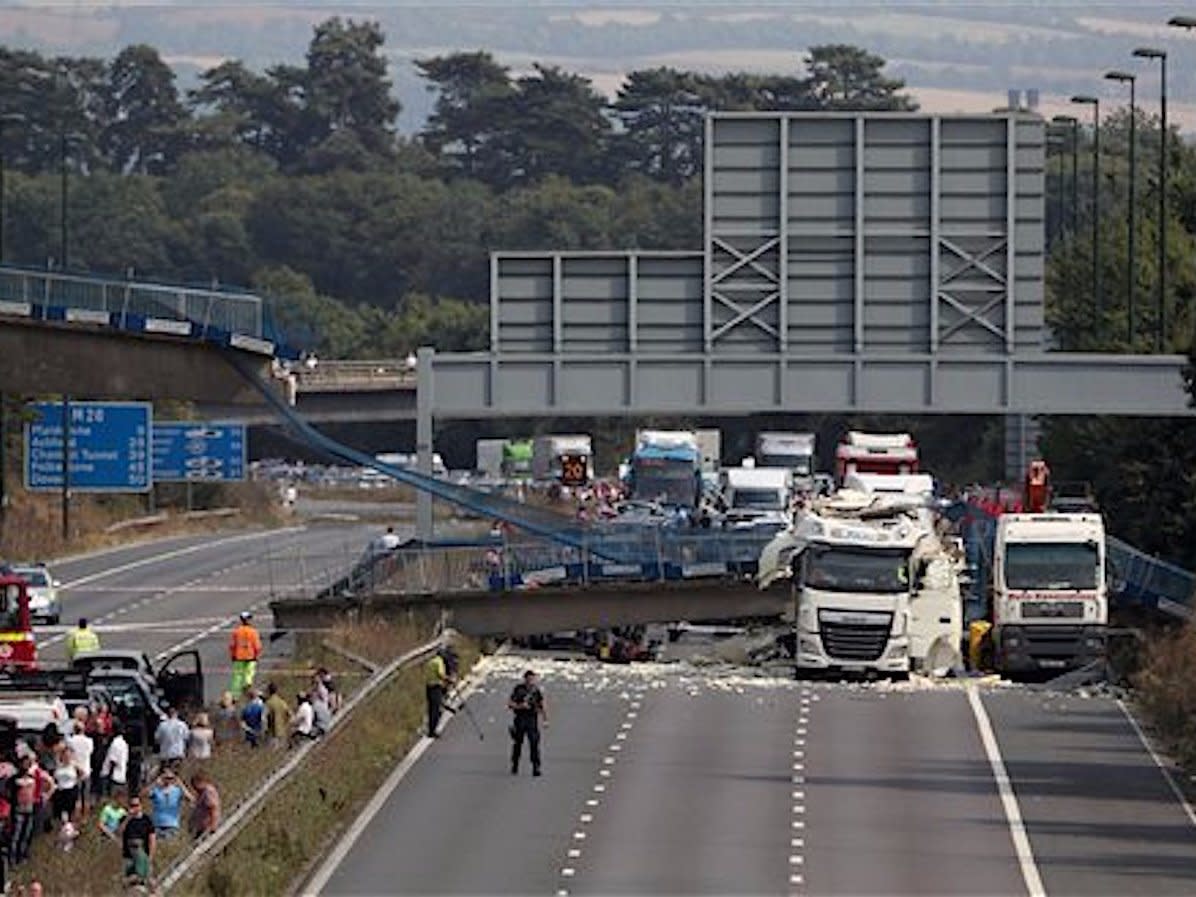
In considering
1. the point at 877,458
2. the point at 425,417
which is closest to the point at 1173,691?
the point at 425,417

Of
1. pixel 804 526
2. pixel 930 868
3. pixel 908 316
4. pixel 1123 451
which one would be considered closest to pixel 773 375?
pixel 908 316

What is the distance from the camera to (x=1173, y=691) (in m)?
63.3

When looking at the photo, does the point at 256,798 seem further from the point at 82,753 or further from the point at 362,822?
the point at 362,822

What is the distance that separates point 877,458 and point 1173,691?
32.5m

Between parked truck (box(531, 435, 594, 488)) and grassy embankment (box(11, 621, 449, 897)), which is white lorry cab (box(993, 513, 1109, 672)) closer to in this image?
grassy embankment (box(11, 621, 449, 897))

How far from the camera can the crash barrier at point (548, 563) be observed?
79.9 meters

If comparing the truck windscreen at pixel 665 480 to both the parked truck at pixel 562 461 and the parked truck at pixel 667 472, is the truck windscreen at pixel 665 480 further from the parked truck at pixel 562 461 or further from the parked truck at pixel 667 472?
the parked truck at pixel 562 461

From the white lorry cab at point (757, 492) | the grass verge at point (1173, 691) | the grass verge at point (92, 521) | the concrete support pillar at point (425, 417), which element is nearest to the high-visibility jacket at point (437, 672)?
the grass verge at point (1173, 691)

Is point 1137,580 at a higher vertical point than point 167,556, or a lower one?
higher

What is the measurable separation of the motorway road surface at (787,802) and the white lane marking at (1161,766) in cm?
13

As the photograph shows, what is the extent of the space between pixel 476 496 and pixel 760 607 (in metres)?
9.83

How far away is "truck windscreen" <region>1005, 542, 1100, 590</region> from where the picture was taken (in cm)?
7262

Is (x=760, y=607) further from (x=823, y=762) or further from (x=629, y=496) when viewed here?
(x=629, y=496)

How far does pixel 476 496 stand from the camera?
8825 centimetres
